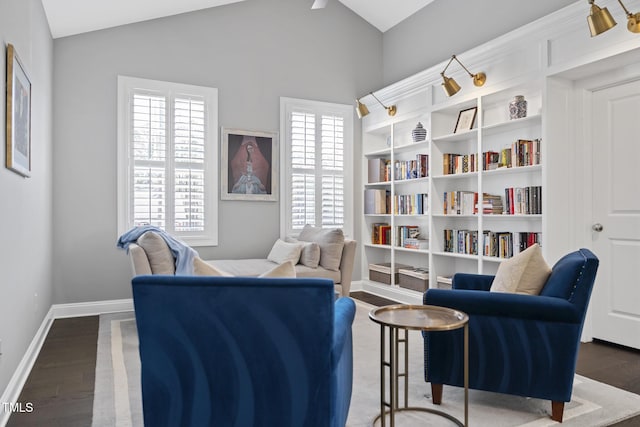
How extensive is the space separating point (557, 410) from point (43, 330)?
3877 mm

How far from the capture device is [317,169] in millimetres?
5816

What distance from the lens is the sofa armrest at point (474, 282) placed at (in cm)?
287

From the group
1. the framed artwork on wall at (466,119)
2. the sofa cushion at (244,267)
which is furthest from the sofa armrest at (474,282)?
the framed artwork on wall at (466,119)

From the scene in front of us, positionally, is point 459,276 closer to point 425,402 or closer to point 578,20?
point 425,402

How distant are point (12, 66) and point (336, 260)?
309 centimetres

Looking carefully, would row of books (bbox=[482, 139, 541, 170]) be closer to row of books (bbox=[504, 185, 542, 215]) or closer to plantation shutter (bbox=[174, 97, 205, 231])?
row of books (bbox=[504, 185, 542, 215])

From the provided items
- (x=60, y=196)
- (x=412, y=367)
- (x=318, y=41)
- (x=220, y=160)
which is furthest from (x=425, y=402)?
(x=318, y=41)

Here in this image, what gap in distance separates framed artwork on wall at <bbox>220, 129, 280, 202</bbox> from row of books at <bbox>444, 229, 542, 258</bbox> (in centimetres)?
213

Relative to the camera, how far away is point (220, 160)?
5262 millimetres

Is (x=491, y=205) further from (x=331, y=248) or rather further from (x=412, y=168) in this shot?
(x=331, y=248)

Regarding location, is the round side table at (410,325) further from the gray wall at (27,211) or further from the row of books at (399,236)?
the row of books at (399,236)

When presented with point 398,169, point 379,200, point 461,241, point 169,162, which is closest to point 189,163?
point 169,162

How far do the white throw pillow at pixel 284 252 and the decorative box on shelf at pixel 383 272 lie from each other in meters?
1.38

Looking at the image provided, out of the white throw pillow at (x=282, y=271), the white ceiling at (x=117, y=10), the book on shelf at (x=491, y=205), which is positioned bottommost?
the white throw pillow at (x=282, y=271)
